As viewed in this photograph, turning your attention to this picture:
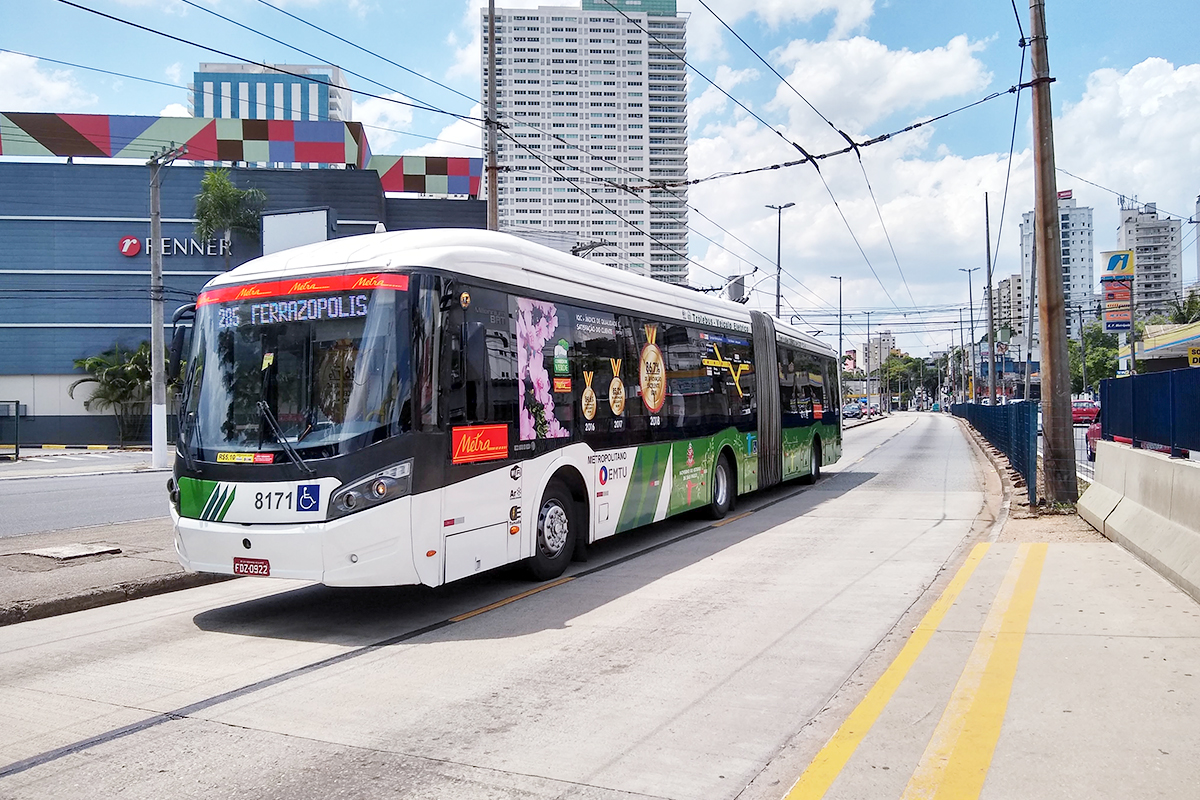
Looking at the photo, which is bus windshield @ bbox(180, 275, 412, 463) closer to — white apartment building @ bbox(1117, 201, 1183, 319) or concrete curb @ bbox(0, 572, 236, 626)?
concrete curb @ bbox(0, 572, 236, 626)

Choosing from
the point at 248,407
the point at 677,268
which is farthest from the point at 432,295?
the point at 677,268

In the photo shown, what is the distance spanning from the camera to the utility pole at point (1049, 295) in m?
13.3

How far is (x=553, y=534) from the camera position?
9258 millimetres

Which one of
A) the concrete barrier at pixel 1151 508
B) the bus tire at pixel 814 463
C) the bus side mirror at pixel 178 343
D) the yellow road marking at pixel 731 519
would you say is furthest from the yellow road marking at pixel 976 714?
the bus tire at pixel 814 463

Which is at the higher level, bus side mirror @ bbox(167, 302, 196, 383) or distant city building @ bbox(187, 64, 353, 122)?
distant city building @ bbox(187, 64, 353, 122)

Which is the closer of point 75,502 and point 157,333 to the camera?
point 75,502

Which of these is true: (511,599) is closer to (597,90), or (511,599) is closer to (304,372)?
(304,372)

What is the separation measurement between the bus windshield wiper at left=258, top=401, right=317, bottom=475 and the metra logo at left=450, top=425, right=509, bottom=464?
3.82 feet

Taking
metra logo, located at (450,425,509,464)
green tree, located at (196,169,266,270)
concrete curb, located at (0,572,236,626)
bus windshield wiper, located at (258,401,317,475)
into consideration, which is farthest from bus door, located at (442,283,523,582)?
green tree, located at (196,169,266,270)

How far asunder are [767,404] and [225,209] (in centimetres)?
4329

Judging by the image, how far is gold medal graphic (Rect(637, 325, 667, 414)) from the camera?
11.3m

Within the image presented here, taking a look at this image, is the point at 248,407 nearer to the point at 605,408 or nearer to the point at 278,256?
the point at 278,256

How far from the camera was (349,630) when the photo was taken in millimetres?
7531

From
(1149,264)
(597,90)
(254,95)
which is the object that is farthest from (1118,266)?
(254,95)
